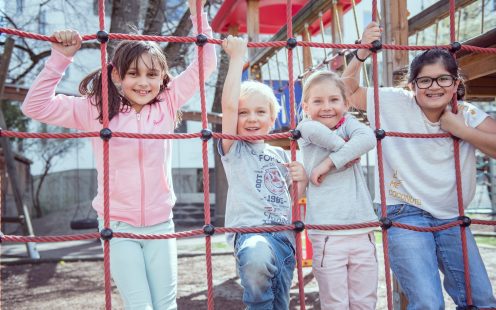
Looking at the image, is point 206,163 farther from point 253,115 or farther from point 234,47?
point 234,47

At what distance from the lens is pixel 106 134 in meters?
1.52

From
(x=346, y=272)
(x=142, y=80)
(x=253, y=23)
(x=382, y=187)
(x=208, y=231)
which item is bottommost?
(x=346, y=272)

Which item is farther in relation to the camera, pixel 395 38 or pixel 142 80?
pixel 395 38

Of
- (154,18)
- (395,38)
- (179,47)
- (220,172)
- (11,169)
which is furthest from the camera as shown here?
(220,172)

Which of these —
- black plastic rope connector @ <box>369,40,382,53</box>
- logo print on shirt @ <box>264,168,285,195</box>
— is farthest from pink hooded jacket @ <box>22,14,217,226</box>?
black plastic rope connector @ <box>369,40,382,53</box>

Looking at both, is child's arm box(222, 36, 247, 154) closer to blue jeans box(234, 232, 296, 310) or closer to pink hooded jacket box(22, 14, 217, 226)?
pink hooded jacket box(22, 14, 217, 226)

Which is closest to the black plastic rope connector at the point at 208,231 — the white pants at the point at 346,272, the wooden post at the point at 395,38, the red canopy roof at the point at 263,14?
the white pants at the point at 346,272

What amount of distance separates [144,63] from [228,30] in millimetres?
3699

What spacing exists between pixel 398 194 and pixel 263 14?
4.06 metres

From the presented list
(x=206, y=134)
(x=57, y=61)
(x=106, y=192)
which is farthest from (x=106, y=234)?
(x=57, y=61)

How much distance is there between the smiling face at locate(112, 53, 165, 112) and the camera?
1609mm

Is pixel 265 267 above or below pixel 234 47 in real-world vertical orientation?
below

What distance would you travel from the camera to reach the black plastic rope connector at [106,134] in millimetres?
1522

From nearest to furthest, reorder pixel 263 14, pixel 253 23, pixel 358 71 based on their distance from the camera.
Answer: pixel 358 71, pixel 253 23, pixel 263 14
